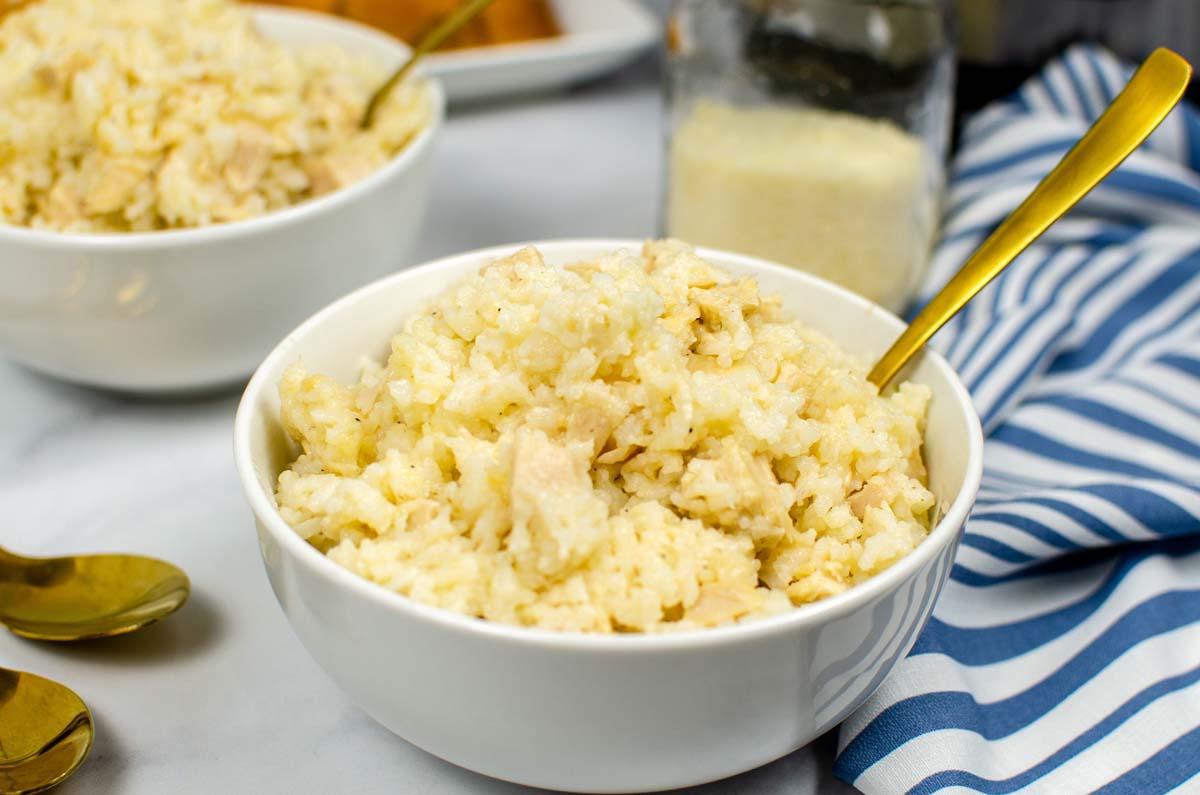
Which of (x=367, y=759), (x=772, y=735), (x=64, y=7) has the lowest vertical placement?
(x=367, y=759)

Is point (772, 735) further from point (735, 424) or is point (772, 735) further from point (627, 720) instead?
point (735, 424)

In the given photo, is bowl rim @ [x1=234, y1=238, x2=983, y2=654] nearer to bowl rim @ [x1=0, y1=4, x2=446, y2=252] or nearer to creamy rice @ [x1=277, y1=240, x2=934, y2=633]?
creamy rice @ [x1=277, y1=240, x2=934, y2=633]

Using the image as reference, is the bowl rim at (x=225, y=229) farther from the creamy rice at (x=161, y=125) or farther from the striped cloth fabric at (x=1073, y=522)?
the striped cloth fabric at (x=1073, y=522)

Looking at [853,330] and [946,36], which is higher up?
[946,36]

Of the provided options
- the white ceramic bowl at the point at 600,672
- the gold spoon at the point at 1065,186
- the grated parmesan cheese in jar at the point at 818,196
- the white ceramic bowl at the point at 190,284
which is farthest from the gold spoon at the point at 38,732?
the grated parmesan cheese in jar at the point at 818,196

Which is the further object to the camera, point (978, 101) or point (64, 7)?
point (978, 101)

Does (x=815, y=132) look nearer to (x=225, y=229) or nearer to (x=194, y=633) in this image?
(x=225, y=229)

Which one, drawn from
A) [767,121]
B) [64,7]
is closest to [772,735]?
[767,121]

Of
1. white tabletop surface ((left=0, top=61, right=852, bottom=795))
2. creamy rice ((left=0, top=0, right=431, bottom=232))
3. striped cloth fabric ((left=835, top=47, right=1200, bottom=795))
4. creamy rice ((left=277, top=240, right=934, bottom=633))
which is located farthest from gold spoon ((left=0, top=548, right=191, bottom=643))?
striped cloth fabric ((left=835, top=47, right=1200, bottom=795))
